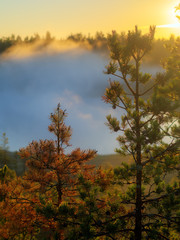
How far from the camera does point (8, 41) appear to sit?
4008 inches

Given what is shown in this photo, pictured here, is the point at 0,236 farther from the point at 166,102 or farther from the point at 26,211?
the point at 166,102

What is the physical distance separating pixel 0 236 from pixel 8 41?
324 feet

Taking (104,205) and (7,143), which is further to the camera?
(7,143)

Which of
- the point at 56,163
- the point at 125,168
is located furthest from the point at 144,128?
the point at 56,163

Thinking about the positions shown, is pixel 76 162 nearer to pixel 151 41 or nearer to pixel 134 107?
pixel 134 107

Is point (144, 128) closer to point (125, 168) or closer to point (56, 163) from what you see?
point (125, 168)

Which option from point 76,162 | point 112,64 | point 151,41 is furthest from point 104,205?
point 151,41

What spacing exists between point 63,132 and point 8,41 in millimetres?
98079

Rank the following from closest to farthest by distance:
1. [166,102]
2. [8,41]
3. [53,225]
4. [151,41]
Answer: [166,102]
[151,41]
[53,225]
[8,41]

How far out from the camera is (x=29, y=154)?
A: 12.8m

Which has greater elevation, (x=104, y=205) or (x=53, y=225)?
(x=104, y=205)

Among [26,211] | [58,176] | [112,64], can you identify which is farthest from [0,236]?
[112,64]

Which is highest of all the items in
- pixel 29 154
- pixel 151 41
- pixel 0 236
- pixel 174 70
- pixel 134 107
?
pixel 151 41

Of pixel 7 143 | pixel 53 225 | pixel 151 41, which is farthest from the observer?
pixel 7 143
